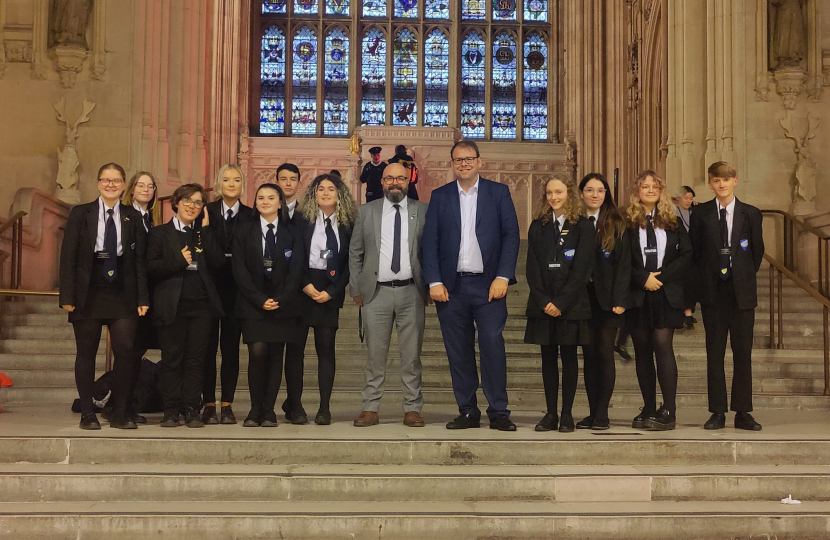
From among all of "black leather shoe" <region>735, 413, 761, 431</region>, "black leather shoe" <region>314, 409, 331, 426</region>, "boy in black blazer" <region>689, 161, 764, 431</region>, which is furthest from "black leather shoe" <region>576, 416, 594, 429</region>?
"black leather shoe" <region>314, 409, 331, 426</region>

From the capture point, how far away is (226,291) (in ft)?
22.5

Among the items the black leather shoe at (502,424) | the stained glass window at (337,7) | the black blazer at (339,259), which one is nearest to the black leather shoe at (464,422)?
the black leather shoe at (502,424)

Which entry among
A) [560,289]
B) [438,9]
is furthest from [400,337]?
[438,9]

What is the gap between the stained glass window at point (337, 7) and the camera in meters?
23.3

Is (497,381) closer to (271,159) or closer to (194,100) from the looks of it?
(194,100)

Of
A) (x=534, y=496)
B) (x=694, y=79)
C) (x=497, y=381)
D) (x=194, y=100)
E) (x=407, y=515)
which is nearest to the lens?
(x=407, y=515)

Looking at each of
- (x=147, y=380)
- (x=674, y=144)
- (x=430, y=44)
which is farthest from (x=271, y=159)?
(x=147, y=380)

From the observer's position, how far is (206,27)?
53.6ft

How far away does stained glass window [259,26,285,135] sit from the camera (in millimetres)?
22797

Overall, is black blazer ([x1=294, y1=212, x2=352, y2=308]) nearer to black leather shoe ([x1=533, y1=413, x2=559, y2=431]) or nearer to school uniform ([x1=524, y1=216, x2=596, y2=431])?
school uniform ([x1=524, y1=216, x2=596, y2=431])

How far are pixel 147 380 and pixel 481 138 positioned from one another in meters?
16.8

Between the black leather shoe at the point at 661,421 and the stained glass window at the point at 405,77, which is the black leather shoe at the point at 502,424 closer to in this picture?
the black leather shoe at the point at 661,421

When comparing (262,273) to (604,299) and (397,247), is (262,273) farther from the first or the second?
(604,299)

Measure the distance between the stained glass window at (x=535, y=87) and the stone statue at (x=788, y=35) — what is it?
9980mm
